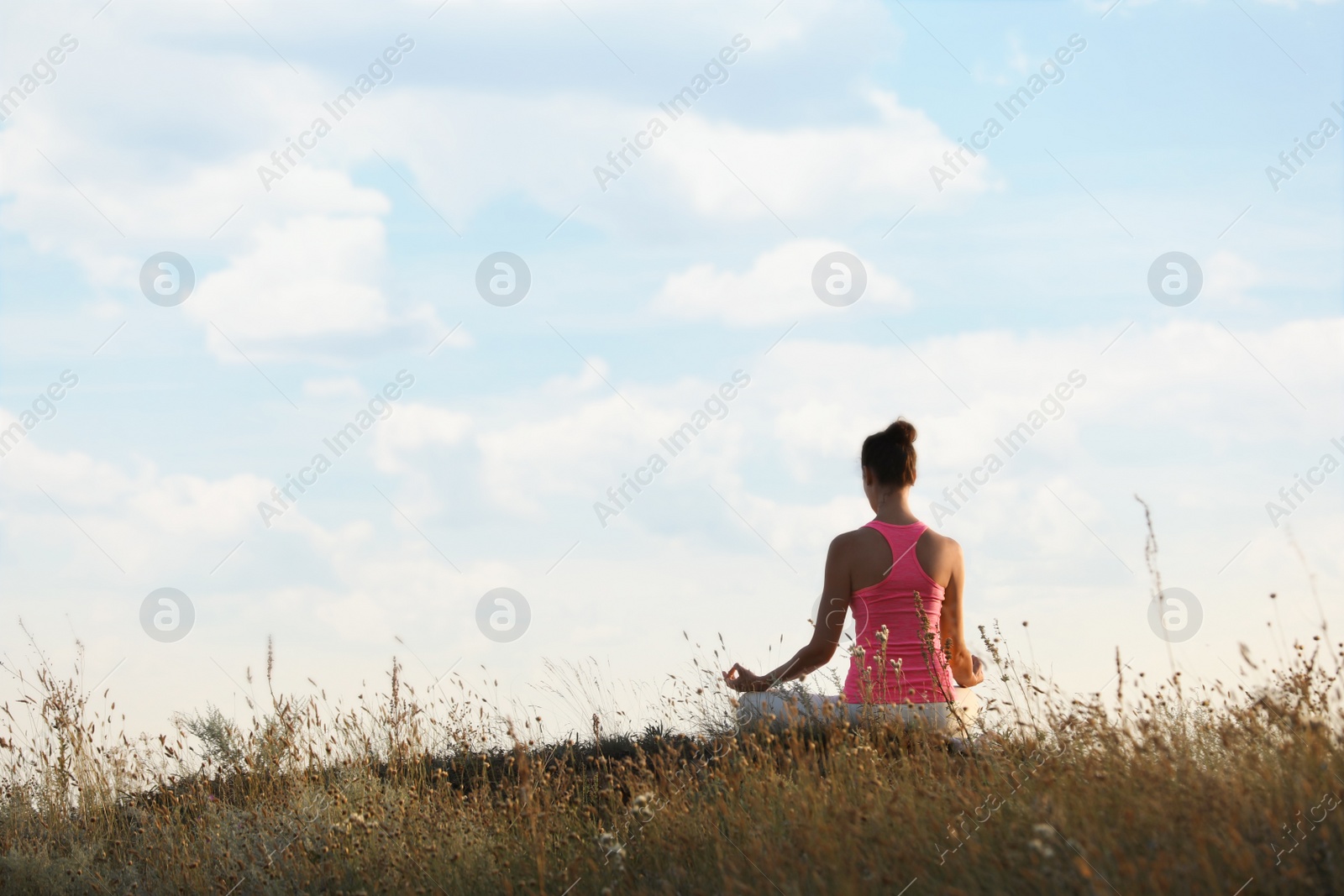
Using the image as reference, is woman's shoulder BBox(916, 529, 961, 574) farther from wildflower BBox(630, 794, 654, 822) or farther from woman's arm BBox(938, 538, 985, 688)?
wildflower BBox(630, 794, 654, 822)

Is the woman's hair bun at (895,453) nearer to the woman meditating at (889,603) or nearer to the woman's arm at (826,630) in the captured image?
the woman meditating at (889,603)

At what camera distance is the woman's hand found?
226 inches

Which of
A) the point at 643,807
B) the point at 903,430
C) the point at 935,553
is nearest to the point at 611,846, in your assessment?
the point at 643,807

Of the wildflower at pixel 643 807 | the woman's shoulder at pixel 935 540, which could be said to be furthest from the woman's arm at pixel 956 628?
the wildflower at pixel 643 807

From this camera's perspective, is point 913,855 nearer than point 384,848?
Yes

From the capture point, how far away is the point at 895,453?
6102 mm

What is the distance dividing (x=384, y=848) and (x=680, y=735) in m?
3.00

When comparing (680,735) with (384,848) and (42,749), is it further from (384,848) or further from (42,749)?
(42,749)

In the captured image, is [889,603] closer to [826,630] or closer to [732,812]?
[826,630]

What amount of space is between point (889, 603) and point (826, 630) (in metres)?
0.37

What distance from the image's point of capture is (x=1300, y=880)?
303 centimetres

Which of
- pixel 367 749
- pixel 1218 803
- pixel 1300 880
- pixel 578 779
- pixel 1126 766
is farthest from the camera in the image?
pixel 367 749

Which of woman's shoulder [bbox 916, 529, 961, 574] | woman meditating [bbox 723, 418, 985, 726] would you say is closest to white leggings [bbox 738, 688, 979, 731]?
woman meditating [bbox 723, 418, 985, 726]

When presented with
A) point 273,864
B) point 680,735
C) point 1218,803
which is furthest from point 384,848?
point 1218,803
